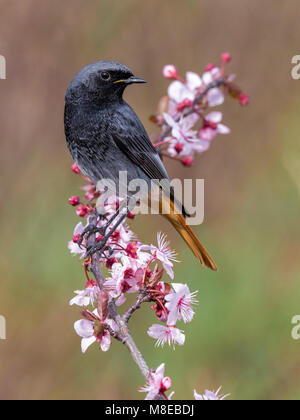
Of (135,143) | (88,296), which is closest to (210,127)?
(135,143)

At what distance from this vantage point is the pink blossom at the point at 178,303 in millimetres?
2729

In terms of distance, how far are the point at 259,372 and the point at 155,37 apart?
379cm

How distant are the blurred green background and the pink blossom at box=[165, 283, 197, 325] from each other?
2.02 metres

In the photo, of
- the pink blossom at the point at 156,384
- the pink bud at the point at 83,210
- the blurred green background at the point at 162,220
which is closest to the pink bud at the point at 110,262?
the pink bud at the point at 83,210

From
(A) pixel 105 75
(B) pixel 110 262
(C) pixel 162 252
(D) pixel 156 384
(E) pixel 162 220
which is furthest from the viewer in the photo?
(E) pixel 162 220

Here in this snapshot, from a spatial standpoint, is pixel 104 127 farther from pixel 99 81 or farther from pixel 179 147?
pixel 179 147

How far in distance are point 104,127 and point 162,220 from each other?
7.01ft

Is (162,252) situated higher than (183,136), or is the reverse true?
(183,136)

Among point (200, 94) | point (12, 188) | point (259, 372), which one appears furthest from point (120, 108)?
point (259, 372)

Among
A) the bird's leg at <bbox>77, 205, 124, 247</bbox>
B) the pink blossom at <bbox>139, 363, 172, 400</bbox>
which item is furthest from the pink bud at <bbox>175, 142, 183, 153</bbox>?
the pink blossom at <bbox>139, 363, 172, 400</bbox>

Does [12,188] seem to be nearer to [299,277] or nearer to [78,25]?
[78,25]

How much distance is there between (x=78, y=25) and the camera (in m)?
6.20

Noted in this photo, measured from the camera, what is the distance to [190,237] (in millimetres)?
4262

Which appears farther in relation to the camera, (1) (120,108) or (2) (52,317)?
(2) (52,317)
